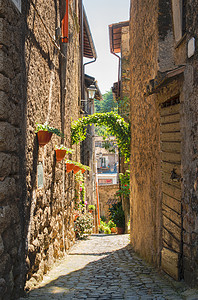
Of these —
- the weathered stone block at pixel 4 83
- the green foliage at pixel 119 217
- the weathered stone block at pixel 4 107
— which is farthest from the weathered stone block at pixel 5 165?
the green foliage at pixel 119 217

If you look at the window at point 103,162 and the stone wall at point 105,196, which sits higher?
the window at point 103,162

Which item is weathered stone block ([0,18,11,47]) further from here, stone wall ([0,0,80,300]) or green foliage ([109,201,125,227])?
green foliage ([109,201,125,227])

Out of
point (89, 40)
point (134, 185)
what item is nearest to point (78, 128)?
point (134, 185)

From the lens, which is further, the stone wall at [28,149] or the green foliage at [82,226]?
the green foliage at [82,226]

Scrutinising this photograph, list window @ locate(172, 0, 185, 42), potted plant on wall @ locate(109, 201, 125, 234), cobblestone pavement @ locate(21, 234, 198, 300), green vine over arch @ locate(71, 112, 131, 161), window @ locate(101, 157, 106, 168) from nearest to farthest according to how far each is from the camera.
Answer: cobblestone pavement @ locate(21, 234, 198, 300) < window @ locate(172, 0, 185, 42) < green vine over arch @ locate(71, 112, 131, 161) < potted plant on wall @ locate(109, 201, 125, 234) < window @ locate(101, 157, 106, 168)

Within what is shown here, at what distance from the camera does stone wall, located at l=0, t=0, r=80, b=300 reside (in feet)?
8.18

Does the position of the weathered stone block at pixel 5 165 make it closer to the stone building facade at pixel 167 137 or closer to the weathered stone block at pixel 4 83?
the weathered stone block at pixel 4 83

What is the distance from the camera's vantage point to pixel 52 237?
4918 mm

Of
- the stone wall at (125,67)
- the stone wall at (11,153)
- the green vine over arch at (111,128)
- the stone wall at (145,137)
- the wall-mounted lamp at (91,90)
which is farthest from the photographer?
the stone wall at (125,67)

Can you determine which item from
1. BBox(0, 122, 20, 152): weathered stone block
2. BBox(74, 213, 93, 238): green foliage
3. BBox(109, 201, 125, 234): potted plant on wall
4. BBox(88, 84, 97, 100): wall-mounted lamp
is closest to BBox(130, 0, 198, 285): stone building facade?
BBox(0, 122, 20, 152): weathered stone block

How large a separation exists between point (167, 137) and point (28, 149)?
1.92 meters

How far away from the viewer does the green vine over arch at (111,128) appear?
762 centimetres

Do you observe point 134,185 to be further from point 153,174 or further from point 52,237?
point 52,237

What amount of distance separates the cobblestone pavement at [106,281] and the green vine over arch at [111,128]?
109 inches
